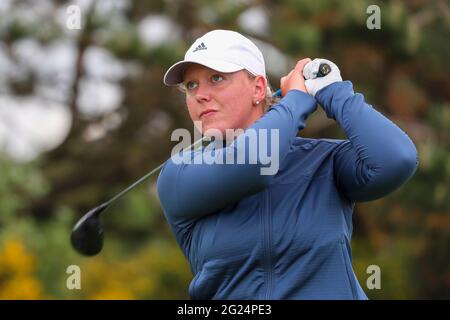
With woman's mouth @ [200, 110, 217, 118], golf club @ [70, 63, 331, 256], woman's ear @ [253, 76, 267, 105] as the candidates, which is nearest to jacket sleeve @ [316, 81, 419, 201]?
woman's ear @ [253, 76, 267, 105]

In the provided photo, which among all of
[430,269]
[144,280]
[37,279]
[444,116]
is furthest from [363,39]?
[37,279]

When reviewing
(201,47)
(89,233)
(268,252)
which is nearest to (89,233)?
(89,233)

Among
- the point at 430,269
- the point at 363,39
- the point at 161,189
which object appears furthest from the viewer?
the point at 430,269

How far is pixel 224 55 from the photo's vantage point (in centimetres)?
263

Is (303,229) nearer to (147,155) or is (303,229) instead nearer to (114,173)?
(147,155)

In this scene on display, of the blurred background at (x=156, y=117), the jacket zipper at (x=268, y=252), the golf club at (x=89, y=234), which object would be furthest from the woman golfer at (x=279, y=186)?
the blurred background at (x=156, y=117)

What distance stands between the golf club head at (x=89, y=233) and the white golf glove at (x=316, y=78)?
967mm

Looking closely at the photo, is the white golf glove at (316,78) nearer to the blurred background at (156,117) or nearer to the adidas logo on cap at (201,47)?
the adidas logo on cap at (201,47)

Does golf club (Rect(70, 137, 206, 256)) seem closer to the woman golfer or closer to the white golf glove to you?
the woman golfer

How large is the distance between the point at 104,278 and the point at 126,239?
2.53 meters

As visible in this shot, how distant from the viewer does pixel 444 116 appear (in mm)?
8711

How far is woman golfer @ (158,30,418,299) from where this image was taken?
7.96ft

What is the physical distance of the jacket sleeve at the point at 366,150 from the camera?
8.00 feet

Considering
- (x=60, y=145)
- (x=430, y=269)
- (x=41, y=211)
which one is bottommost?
(x=430, y=269)
